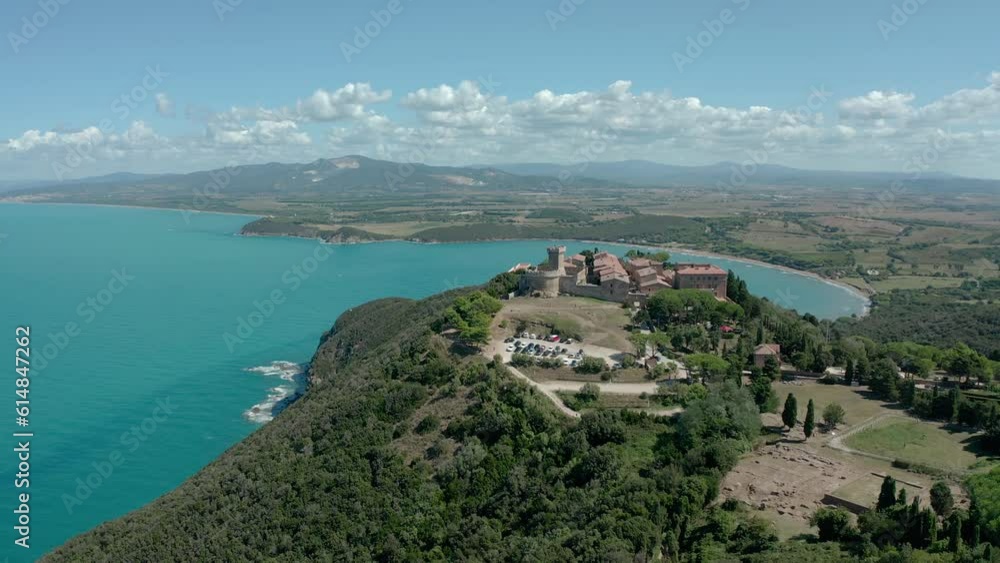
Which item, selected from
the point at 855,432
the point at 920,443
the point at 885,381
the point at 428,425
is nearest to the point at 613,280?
the point at 885,381

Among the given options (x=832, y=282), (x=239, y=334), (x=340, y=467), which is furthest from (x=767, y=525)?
(x=832, y=282)

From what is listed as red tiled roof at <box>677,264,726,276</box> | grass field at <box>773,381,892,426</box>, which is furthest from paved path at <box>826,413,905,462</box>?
red tiled roof at <box>677,264,726,276</box>

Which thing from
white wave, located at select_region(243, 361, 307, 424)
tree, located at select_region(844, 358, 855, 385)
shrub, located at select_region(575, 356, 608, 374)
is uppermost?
shrub, located at select_region(575, 356, 608, 374)

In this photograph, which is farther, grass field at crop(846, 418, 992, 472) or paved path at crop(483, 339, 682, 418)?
paved path at crop(483, 339, 682, 418)

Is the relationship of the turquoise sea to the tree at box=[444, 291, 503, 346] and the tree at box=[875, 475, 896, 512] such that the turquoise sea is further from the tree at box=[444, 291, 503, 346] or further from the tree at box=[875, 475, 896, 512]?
the tree at box=[875, 475, 896, 512]

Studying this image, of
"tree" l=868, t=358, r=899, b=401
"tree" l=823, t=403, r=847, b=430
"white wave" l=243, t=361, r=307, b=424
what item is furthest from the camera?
"white wave" l=243, t=361, r=307, b=424

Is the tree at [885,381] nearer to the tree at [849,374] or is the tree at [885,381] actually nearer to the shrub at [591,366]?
the tree at [849,374]
